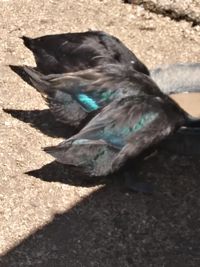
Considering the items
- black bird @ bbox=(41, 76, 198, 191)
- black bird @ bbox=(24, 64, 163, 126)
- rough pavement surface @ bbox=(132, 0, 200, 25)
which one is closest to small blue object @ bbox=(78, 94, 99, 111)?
black bird @ bbox=(24, 64, 163, 126)

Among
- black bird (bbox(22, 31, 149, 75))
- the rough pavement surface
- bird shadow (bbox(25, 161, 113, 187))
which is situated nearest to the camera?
bird shadow (bbox(25, 161, 113, 187))

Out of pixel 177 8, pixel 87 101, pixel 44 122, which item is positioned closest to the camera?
pixel 87 101

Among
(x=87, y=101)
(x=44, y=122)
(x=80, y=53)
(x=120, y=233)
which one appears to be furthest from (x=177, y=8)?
(x=120, y=233)

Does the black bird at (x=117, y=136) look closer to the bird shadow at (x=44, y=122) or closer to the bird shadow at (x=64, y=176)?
the bird shadow at (x=64, y=176)

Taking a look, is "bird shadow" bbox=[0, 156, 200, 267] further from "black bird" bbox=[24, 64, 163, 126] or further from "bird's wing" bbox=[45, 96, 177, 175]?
"black bird" bbox=[24, 64, 163, 126]

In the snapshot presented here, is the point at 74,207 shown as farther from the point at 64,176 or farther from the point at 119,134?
the point at 119,134

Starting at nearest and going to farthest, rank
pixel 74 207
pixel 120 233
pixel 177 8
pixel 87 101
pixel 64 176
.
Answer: pixel 120 233 → pixel 74 207 → pixel 64 176 → pixel 87 101 → pixel 177 8

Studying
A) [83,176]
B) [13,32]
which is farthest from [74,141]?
[13,32]

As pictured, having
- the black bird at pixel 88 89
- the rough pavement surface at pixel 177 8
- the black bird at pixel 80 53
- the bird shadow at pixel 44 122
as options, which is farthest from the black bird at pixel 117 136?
the rough pavement surface at pixel 177 8
